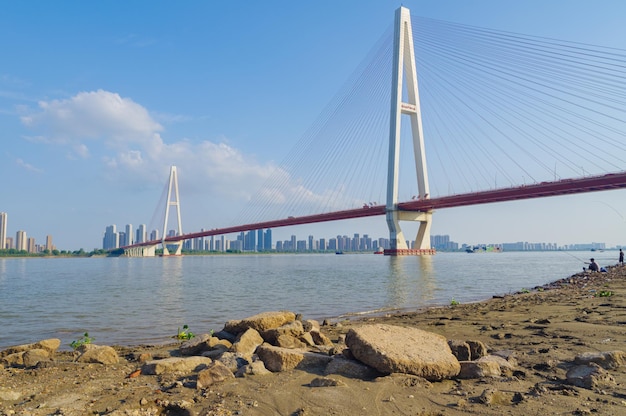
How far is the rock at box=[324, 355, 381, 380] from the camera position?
3.88 meters

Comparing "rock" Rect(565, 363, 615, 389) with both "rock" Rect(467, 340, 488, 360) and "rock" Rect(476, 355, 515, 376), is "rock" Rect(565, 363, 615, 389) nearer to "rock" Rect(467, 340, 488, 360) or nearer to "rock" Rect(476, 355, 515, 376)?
"rock" Rect(476, 355, 515, 376)

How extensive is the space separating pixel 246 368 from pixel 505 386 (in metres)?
2.21

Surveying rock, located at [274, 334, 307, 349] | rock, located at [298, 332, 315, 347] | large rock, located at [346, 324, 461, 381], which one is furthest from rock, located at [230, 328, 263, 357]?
large rock, located at [346, 324, 461, 381]

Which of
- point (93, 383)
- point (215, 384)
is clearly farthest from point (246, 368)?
point (93, 383)

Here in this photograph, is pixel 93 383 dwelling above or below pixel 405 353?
below

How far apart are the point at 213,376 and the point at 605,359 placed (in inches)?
136

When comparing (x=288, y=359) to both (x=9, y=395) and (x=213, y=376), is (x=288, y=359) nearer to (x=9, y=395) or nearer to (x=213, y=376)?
(x=213, y=376)

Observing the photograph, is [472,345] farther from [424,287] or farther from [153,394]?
[424,287]

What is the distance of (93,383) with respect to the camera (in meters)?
4.04

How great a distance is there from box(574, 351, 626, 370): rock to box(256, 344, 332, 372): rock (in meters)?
2.28

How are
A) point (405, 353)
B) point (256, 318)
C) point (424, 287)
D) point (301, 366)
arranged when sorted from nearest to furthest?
point (405, 353) < point (301, 366) < point (256, 318) < point (424, 287)

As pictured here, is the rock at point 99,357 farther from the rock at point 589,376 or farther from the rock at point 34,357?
the rock at point 589,376

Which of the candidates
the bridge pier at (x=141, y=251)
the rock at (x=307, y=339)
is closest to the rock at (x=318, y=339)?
the rock at (x=307, y=339)

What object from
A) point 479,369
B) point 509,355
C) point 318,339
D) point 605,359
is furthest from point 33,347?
point 605,359
